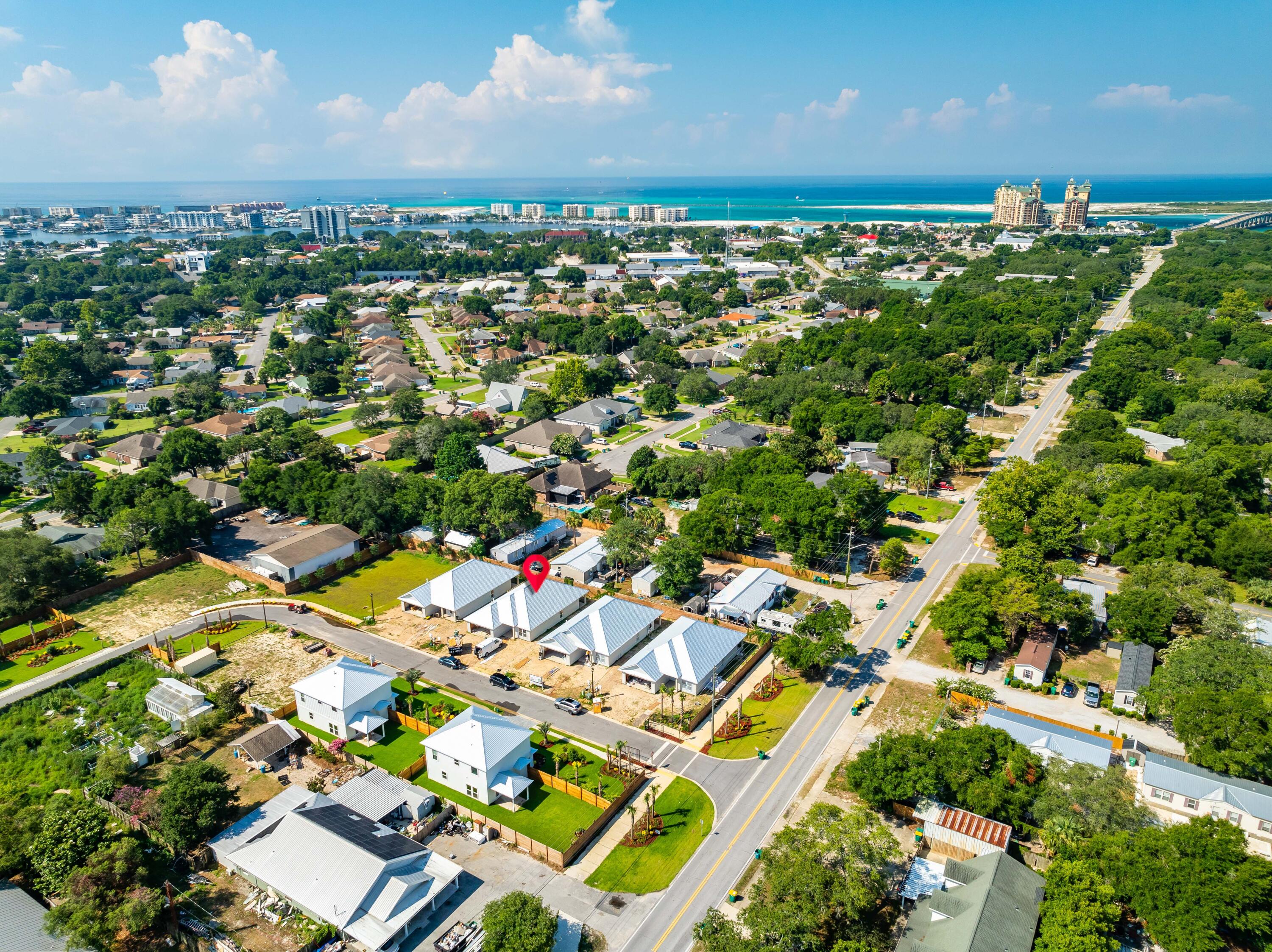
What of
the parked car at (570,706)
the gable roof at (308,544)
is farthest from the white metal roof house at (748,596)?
the gable roof at (308,544)

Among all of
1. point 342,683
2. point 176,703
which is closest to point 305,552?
point 176,703

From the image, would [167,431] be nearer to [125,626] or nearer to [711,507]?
[125,626]

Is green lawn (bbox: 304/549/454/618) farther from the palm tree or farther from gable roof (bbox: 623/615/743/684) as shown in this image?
gable roof (bbox: 623/615/743/684)

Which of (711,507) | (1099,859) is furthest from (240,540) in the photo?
(1099,859)

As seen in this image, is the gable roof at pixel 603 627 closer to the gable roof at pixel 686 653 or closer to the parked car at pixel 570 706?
the gable roof at pixel 686 653

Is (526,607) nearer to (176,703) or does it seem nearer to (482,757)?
(482,757)
